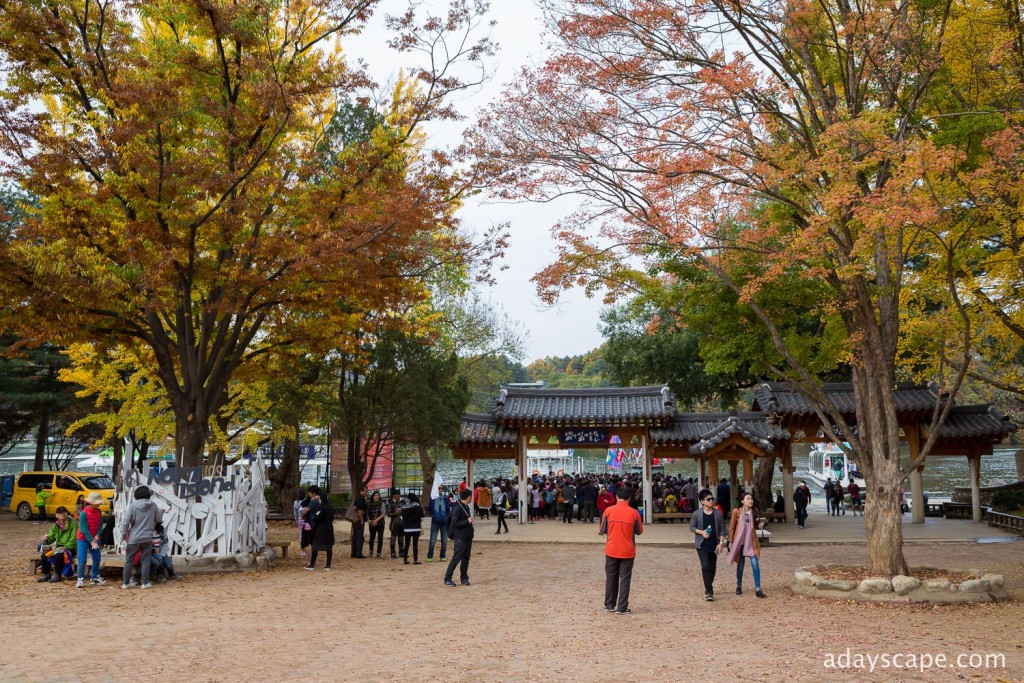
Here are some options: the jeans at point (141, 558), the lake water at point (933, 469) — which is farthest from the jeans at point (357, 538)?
the lake water at point (933, 469)

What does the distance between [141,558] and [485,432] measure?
44.8 feet

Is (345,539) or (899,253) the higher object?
(899,253)

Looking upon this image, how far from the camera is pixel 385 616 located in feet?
31.0

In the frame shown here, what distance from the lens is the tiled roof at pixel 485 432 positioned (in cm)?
2400

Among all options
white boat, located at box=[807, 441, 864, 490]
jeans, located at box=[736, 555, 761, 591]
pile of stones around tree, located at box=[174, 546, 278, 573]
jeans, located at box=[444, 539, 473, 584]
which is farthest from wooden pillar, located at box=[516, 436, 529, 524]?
white boat, located at box=[807, 441, 864, 490]

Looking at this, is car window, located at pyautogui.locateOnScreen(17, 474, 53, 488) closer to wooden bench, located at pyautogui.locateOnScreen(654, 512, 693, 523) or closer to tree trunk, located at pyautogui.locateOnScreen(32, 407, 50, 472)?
tree trunk, located at pyautogui.locateOnScreen(32, 407, 50, 472)

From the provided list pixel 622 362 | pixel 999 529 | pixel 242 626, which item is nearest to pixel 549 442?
pixel 622 362

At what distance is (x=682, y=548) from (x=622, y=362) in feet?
46.4

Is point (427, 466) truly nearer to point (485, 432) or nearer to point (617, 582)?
point (485, 432)

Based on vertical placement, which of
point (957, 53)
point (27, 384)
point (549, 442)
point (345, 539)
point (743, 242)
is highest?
point (957, 53)

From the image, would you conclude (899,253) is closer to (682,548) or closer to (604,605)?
(604,605)

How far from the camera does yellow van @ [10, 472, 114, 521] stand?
24.0 metres

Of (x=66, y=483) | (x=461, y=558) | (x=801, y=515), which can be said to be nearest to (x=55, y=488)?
(x=66, y=483)

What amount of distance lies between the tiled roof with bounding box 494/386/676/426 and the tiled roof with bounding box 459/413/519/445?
49 centimetres
